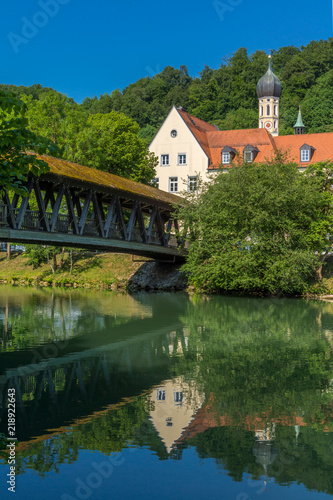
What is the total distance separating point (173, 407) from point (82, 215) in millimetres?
18957

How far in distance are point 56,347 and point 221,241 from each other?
17946mm

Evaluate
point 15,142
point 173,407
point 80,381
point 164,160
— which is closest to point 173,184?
point 164,160

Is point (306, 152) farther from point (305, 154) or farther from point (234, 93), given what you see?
point (234, 93)

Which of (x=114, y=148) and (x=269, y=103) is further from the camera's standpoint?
(x=269, y=103)

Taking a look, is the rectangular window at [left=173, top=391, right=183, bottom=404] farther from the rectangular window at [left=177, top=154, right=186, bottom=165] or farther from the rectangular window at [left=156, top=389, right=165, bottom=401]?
the rectangular window at [left=177, top=154, right=186, bottom=165]

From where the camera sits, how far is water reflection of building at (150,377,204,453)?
361 inches

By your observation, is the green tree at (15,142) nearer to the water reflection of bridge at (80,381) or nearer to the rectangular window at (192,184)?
the water reflection of bridge at (80,381)

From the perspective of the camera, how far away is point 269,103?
235ft

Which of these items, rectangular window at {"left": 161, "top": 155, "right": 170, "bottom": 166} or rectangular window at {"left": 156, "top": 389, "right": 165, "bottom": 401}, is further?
rectangular window at {"left": 161, "top": 155, "right": 170, "bottom": 166}

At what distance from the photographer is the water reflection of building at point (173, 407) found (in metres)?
9.17

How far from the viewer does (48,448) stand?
8.38 metres

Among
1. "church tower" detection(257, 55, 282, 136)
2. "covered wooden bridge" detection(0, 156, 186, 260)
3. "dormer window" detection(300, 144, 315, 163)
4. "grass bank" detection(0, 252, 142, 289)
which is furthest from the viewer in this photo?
"church tower" detection(257, 55, 282, 136)

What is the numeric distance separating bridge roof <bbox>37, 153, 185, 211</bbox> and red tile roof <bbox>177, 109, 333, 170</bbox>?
19.0 meters

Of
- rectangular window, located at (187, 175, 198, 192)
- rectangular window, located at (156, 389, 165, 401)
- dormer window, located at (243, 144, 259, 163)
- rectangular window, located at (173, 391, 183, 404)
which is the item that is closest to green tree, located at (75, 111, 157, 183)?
rectangular window, located at (187, 175, 198, 192)
